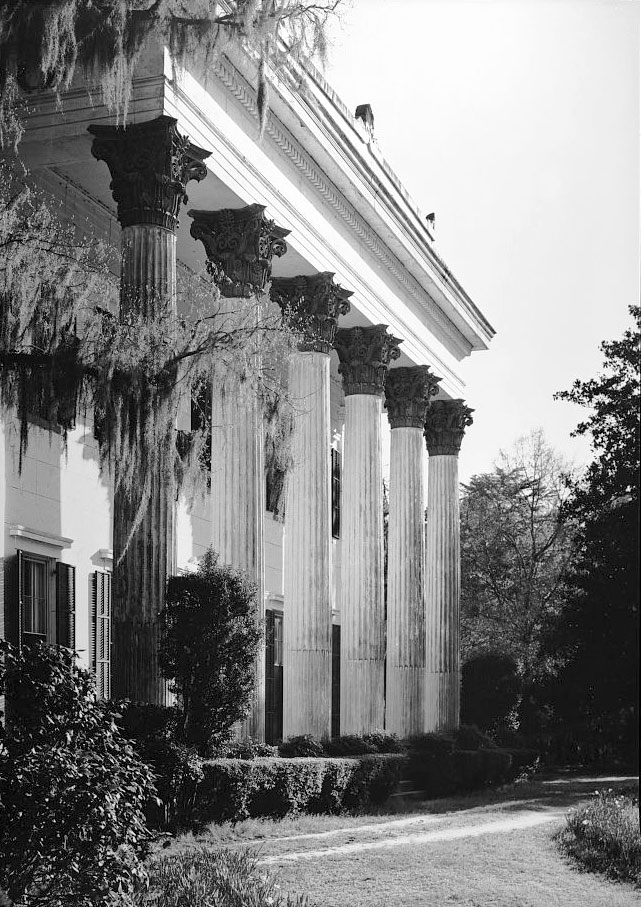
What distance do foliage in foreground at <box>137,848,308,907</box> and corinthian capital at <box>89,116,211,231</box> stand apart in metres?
9.82

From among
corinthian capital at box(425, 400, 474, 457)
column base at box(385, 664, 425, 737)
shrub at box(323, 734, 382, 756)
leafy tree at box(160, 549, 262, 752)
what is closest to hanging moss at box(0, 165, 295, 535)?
leafy tree at box(160, 549, 262, 752)

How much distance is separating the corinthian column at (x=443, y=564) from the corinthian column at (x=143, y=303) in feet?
60.4

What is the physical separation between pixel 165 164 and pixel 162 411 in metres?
5.98

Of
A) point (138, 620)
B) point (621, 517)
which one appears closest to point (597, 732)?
point (621, 517)

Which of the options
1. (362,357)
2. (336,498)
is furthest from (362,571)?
(336,498)

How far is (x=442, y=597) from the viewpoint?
37.7m

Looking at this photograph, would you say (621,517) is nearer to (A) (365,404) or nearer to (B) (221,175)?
(B) (221,175)

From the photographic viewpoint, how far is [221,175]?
74.0 ft

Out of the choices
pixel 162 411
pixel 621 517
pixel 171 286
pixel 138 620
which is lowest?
pixel 138 620

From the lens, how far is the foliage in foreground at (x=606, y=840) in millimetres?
16925

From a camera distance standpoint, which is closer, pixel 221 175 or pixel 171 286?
pixel 171 286

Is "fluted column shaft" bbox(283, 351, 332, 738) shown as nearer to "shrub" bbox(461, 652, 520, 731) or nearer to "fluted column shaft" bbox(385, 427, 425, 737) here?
"fluted column shaft" bbox(385, 427, 425, 737)

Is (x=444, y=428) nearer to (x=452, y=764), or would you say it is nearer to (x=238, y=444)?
(x=452, y=764)

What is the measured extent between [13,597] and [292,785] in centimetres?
550
